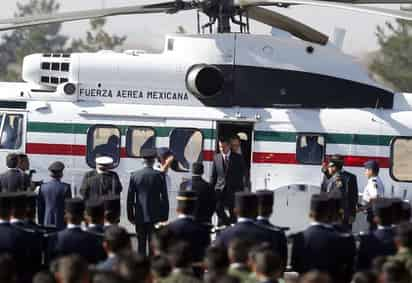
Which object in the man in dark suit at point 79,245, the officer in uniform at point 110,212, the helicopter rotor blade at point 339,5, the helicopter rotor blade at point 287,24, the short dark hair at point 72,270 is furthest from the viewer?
the helicopter rotor blade at point 287,24

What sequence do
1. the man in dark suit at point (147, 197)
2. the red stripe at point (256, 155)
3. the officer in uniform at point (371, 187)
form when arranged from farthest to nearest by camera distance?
the red stripe at point (256, 155), the officer in uniform at point (371, 187), the man in dark suit at point (147, 197)

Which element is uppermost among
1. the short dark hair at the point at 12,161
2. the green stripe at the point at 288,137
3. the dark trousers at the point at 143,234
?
the green stripe at the point at 288,137

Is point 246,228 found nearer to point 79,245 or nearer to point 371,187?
point 79,245

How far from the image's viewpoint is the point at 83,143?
18078 mm

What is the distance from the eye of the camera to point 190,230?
12734mm

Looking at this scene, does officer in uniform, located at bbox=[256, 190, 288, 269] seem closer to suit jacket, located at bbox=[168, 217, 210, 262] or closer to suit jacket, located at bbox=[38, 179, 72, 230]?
suit jacket, located at bbox=[168, 217, 210, 262]

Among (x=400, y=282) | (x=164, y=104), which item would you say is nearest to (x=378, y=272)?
(x=400, y=282)

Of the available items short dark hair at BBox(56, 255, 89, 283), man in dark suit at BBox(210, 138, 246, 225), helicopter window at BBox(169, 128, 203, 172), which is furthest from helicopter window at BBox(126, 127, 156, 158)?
short dark hair at BBox(56, 255, 89, 283)

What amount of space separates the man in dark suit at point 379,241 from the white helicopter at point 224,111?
520cm

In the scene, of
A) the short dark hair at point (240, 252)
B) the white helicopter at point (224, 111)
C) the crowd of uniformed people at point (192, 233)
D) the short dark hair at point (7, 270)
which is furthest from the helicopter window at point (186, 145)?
the short dark hair at point (7, 270)

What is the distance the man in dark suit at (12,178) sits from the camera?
16516 mm

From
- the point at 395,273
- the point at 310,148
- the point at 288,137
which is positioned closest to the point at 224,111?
the point at 288,137

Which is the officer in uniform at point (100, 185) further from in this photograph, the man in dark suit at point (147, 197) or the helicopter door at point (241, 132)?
the helicopter door at point (241, 132)

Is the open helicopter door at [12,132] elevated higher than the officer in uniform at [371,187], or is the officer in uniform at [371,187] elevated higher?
the open helicopter door at [12,132]
